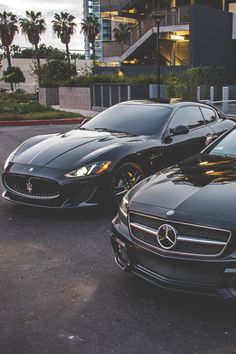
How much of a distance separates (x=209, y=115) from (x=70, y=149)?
Answer: 2.75 meters

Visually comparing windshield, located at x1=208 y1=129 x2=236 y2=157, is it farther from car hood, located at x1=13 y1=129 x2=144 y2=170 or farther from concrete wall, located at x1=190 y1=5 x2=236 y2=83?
concrete wall, located at x1=190 y1=5 x2=236 y2=83

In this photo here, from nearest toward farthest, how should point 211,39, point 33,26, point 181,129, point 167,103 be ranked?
point 181,129 < point 167,103 < point 211,39 < point 33,26

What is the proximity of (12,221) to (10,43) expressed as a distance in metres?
62.6

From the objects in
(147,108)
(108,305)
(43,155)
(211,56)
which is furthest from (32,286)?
(211,56)

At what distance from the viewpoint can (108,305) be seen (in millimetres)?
3910

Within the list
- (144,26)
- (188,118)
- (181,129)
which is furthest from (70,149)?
(144,26)

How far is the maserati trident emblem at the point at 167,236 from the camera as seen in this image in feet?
11.6

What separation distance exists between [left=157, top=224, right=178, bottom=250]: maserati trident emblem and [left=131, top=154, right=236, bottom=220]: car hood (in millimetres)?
180

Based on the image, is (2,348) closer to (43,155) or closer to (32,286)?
(32,286)

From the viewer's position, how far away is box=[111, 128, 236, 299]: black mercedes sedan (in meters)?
3.38

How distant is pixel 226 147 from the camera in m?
5.24

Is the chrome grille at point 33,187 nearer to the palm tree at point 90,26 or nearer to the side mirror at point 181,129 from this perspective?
the side mirror at point 181,129

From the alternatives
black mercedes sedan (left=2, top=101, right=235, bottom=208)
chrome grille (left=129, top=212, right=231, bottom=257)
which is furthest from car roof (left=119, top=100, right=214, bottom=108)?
chrome grille (left=129, top=212, right=231, bottom=257)

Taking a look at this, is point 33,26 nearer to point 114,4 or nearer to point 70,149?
point 114,4
